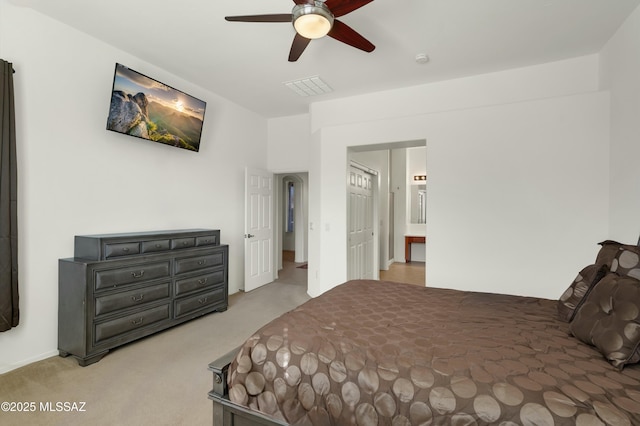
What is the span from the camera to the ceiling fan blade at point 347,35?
2.15 m

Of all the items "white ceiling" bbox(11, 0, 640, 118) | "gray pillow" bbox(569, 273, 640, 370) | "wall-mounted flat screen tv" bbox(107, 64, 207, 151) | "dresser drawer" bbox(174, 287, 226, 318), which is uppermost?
"white ceiling" bbox(11, 0, 640, 118)

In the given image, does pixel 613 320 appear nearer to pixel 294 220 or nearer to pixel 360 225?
pixel 360 225

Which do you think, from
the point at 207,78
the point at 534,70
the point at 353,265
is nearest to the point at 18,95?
the point at 207,78

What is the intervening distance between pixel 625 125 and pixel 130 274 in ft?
15.8

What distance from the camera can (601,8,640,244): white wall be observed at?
Result: 2.52 metres

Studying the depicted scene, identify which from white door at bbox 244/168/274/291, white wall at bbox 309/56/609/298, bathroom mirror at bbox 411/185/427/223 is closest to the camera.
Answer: white wall at bbox 309/56/609/298

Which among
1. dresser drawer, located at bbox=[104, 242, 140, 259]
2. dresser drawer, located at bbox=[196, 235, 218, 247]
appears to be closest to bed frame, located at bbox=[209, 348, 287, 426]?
dresser drawer, located at bbox=[104, 242, 140, 259]

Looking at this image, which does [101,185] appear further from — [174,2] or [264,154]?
A: [264,154]

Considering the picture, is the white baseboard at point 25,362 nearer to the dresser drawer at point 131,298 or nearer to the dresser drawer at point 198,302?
the dresser drawer at point 131,298

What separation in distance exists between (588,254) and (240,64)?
4326 millimetres

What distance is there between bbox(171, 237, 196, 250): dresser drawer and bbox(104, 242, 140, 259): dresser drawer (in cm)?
40

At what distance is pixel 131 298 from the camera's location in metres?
2.88

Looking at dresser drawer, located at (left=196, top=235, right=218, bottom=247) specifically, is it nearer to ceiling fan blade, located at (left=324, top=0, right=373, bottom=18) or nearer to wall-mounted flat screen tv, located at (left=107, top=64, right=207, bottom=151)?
wall-mounted flat screen tv, located at (left=107, top=64, right=207, bottom=151)

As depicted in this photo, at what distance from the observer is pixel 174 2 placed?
245 centimetres
